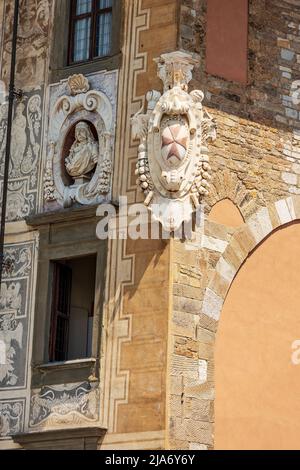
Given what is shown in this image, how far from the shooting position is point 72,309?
2359 cm

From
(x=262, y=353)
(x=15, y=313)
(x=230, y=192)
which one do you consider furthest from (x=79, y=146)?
(x=262, y=353)

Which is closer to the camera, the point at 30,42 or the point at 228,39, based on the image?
the point at 228,39

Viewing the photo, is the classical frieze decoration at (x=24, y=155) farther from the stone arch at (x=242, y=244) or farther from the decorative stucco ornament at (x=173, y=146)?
the stone arch at (x=242, y=244)

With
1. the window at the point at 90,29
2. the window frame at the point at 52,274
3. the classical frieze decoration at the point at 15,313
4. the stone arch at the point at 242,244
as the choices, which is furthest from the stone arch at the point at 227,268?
the window at the point at 90,29

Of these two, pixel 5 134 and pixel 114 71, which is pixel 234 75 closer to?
pixel 114 71

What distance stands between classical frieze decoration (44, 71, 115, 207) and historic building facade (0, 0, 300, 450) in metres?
0.03

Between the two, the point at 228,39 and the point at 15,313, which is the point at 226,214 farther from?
the point at 15,313

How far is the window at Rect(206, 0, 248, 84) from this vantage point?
921 inches

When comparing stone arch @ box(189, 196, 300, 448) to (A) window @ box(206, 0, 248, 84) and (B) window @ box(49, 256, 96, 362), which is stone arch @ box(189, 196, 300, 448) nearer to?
(B) window @ box(49, 256, 96, 362)

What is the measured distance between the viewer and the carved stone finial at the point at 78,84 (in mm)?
23547

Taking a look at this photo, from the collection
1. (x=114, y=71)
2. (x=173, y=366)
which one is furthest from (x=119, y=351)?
(x=114, y=71)

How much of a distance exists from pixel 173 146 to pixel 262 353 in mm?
3428

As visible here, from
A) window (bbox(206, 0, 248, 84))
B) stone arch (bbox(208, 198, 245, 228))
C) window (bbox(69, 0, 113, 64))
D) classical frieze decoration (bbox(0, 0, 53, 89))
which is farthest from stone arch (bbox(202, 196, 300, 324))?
classical frieze decoration (bbox(0, 0, 53, 89))

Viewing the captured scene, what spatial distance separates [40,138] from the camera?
945 inches
